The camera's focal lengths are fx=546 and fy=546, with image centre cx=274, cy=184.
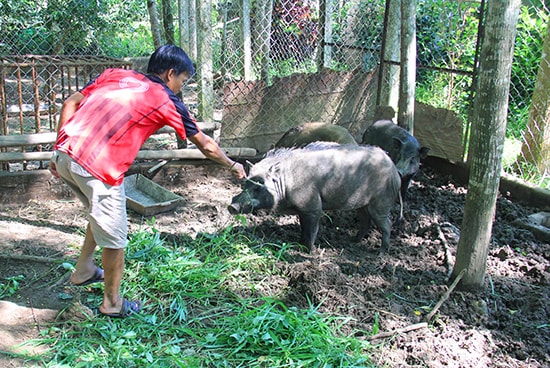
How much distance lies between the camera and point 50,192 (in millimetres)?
6082

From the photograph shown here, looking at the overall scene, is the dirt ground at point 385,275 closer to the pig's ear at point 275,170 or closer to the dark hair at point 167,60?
the pig's ear at point 275,170

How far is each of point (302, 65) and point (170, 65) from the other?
7401mm

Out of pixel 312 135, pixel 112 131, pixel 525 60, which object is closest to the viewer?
pixel 112 131

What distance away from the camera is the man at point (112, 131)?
3379mm

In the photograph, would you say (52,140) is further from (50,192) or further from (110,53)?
(110,53)

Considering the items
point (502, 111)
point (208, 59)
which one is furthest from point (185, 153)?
point (502, 111)

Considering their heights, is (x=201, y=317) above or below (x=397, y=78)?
below

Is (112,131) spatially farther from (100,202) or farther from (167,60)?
(167,60)

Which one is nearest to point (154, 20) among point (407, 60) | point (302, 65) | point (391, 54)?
point (302, 65)

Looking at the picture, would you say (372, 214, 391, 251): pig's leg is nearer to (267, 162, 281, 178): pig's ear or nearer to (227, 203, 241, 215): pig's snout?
(267, 162, 281, 178): pig's ear

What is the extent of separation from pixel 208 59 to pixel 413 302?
3.74 meters

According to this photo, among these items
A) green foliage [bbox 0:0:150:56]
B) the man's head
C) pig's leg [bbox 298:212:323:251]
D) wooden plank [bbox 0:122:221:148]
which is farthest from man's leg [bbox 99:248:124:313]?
green foliage [bbox 0:0:150:56]

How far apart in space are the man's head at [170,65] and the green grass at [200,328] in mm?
1598

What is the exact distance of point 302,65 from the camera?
10734 mm
